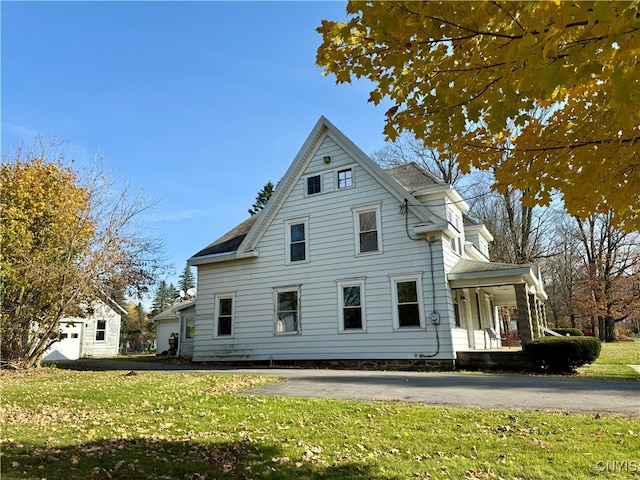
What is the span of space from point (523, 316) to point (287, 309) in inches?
326

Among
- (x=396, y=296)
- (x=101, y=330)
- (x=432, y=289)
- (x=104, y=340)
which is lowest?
(x=104, y=340)

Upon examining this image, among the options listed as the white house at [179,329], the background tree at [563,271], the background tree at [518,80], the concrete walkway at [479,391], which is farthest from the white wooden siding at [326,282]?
the background tree at [563,271]

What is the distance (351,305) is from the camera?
49.8 feet

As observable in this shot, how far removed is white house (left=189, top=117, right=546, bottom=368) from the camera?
14.1m

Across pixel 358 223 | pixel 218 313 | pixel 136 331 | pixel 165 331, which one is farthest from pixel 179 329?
pixel 136 331

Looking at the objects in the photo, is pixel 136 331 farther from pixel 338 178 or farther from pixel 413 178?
pixel 413 178

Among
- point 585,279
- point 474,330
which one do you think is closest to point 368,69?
point 474,330

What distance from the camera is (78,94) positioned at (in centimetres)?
1148

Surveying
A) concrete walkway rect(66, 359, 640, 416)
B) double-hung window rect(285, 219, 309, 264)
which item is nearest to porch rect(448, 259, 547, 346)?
concrete walkway rect(66, 359, 640, 416)

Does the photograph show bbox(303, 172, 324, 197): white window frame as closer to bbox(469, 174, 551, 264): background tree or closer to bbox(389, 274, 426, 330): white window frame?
bbox(389, 274, 426, 330): white window frame

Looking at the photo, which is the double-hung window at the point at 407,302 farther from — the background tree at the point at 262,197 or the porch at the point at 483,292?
the background tree at the point at 262,197

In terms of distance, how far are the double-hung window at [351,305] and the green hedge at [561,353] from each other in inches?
210

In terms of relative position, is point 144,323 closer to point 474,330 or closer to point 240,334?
point 240,334

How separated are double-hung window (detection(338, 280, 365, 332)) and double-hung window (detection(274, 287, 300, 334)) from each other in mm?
1776
